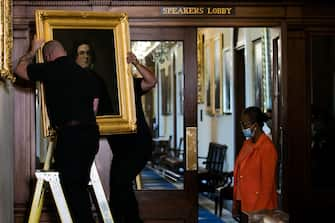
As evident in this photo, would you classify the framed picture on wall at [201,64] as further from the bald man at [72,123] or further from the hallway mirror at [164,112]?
the bald man at [72,123]

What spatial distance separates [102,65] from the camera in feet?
21.3

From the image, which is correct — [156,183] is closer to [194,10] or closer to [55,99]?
[194,10]

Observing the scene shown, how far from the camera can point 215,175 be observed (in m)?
11.4

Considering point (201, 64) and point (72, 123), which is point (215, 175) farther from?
point (72, 123)

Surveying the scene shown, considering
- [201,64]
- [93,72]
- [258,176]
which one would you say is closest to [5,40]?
[93,72]

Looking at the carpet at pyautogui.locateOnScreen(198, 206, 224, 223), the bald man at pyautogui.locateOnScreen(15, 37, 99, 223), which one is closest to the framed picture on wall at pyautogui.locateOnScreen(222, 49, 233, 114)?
the carpet at pyautogui.locateOnScreen(198, 206, 224, 223)

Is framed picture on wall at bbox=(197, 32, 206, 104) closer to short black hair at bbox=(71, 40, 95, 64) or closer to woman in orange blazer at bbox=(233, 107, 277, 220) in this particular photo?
short black hair at bbox=(71, 40, 95, 64)

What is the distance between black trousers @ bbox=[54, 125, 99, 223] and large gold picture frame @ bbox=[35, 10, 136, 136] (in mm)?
781

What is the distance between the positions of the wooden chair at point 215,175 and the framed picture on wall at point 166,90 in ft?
8.12

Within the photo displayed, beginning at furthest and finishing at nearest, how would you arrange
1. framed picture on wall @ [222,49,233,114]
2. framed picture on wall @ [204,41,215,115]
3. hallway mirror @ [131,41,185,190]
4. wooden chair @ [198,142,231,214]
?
framed picture on wall @ [204,41,215,115]
framed picture on wall @ [222,49,233,114]
wooden chair @ [198,142,231,214]
hallway mirror @ [131,41,185,190]

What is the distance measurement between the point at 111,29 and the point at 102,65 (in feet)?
1.04

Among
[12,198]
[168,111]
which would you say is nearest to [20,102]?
[12,198]

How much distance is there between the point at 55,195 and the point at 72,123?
0.54m

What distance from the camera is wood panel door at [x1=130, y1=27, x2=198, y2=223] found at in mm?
7102
